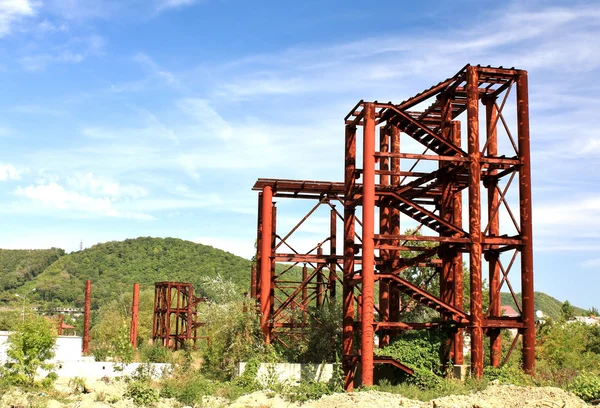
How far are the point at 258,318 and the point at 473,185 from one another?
12.4m

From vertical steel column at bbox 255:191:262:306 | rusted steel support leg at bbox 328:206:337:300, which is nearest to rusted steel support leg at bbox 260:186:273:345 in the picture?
vertical steel column at bbox 255:191:262:306

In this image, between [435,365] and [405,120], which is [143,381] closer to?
[435,365]

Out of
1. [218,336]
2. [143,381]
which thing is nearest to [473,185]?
[218,336]

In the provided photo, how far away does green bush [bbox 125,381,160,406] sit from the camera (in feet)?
82.9

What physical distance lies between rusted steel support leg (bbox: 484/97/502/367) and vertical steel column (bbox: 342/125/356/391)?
5.21 meters

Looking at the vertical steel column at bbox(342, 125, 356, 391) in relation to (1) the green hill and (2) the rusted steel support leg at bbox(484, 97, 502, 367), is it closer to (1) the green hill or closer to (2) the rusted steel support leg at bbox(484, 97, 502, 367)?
(2) the rusted steel support leg at bbox(484, 97, 502, 367)

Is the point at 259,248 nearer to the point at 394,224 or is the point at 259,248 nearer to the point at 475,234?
the point at 394,224

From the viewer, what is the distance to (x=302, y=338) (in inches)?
1246

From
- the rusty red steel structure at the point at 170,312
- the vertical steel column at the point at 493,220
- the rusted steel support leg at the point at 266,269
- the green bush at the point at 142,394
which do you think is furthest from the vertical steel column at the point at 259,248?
the rusty red steel structure at the point at 170,312

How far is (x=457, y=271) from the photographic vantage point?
90.9ft

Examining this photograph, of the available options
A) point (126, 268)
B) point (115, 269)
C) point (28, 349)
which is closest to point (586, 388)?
point (28, 349)

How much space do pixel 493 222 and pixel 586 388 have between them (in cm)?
749

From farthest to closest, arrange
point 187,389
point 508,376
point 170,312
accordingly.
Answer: point 170,312 → point 187,389 → point 508,376

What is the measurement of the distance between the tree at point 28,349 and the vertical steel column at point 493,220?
18237 mm
